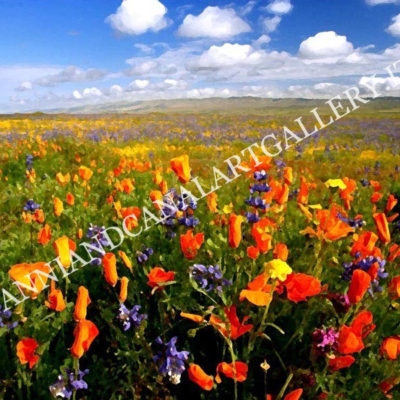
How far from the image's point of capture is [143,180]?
5434 millimetres

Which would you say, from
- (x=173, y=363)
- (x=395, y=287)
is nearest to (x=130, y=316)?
(x=173, y=363)

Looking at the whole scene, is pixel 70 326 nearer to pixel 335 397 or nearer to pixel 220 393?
pixel 220 393

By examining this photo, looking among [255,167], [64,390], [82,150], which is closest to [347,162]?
[82,150]

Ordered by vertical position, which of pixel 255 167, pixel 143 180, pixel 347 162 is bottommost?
pixel 347 162

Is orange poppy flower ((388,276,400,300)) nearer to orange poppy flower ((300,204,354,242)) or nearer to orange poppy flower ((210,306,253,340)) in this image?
orange poppy flower ((300,204,354,242))

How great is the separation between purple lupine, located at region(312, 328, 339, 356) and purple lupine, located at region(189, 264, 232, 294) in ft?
1.48

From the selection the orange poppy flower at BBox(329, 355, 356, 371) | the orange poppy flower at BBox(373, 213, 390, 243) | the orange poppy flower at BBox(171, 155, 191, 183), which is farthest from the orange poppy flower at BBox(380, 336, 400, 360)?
the orange poppy flower at BBox(171, 155, 191, 183)

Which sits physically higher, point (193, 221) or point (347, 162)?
Result: point (193, 221)

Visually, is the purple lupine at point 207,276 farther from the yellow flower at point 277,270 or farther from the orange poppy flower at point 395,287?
the orange poppy flower at point 395,287

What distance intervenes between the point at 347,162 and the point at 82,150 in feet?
16.9

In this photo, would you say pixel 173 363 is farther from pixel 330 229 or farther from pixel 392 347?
pixel 330 229

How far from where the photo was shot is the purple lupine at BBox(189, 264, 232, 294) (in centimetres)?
184

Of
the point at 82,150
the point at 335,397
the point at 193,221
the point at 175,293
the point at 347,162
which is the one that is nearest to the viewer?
the point at 335,397

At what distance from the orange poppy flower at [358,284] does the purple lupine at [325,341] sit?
12 centimetres
